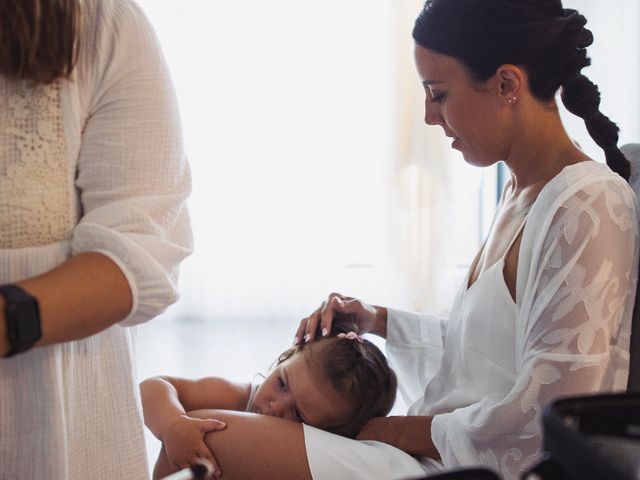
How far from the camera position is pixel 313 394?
145 cm

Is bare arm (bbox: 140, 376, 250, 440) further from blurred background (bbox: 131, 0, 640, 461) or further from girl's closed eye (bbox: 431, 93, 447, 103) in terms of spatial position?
blurred background (bbox: 131, 0, 640, 461)

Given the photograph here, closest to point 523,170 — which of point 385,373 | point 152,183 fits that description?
point 385,373

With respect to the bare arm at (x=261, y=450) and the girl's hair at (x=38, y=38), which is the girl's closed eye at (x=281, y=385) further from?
the girl's hair at (x=38, y=38)

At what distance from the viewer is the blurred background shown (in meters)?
3.38

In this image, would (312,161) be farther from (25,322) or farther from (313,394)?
(25,322)

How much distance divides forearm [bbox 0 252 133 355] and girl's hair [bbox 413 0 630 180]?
2.72ft

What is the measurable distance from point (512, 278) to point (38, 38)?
87 cm

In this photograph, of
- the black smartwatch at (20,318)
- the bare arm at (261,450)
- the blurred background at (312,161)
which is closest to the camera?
the black smartwatch at (20,318)

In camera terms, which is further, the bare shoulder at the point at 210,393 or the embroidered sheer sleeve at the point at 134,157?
the bare shoulder at the point at 210,393

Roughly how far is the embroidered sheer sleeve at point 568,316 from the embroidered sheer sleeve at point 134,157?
59 centimetres

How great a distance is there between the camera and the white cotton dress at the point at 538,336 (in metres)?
1.14

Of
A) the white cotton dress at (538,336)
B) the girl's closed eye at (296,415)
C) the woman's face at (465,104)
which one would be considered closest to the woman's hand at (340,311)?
the girl's closed eye at (296,415)

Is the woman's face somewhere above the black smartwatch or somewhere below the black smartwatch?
above

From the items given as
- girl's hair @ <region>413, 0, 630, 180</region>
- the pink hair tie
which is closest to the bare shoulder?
the pink hair tie
